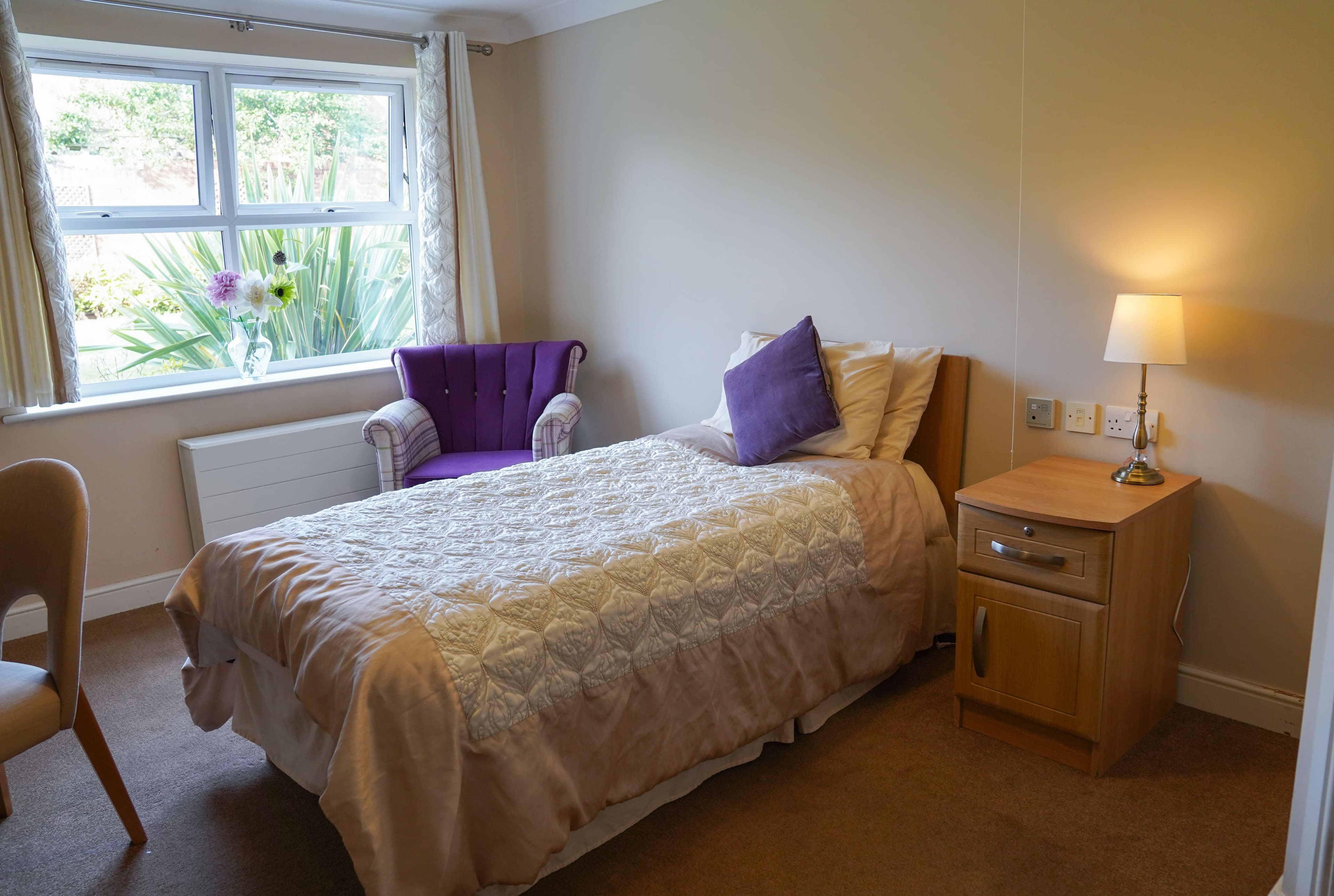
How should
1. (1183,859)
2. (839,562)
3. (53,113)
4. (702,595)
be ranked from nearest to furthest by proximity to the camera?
(1183,859) → (702,595) → (839,562) → (53,113)

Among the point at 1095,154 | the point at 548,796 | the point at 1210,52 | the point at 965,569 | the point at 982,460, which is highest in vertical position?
the point at 1210,52

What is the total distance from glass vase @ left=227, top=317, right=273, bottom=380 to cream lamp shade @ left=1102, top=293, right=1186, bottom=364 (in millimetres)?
3414

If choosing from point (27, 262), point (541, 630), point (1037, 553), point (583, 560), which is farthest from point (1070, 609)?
point (27, 262)

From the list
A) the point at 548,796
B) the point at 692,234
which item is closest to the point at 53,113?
the point at 692,234

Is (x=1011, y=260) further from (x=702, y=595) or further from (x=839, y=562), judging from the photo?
(x=702, y=595)

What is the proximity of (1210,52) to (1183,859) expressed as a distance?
6.56ft

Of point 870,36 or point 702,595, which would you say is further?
point 870,36

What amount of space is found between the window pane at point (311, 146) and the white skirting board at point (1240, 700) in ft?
13.1

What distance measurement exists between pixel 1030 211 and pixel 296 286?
3.28 m

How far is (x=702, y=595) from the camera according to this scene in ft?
7.57

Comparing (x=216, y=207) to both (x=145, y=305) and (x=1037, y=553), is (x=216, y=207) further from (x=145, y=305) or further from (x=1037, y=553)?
(x=1037, y=553)

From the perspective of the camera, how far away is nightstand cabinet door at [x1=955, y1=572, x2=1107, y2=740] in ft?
7.70

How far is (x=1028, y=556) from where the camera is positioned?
2420mm

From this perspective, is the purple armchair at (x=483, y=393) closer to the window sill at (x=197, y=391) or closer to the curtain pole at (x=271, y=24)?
the window sill at (x=197, y=391)
